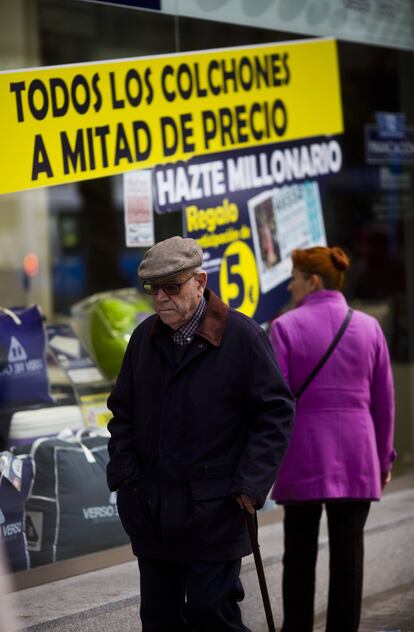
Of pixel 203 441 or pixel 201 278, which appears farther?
pixel 201 278

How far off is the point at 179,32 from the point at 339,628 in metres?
3.21

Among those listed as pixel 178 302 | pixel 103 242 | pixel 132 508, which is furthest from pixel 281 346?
pixel 103 242

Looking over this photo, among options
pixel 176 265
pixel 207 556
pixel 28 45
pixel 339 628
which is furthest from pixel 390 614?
pixel 28 45

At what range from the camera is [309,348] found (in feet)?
18.7

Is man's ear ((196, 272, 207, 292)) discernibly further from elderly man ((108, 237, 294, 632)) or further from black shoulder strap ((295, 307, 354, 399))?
black shoulder strap ((295, 307, 354, 399))

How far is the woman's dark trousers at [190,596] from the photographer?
14.5ft

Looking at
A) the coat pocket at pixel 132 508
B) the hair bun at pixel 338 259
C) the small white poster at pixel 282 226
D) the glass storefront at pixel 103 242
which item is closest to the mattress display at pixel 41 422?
the glass storefront at pixel 103 242

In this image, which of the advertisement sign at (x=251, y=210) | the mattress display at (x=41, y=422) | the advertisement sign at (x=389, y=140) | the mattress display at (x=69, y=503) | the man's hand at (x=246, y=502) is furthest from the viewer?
the advertisement sign at (x=389, y=140)

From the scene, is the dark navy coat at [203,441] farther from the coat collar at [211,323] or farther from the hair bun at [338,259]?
the hair bun at [338,259]

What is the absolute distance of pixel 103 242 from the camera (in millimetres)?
8453

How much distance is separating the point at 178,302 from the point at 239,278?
2753 millimetres

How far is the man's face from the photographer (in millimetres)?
4496

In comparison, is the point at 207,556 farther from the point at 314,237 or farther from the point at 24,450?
the point at 314,237

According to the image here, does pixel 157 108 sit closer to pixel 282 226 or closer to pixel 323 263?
pixel 282 226
